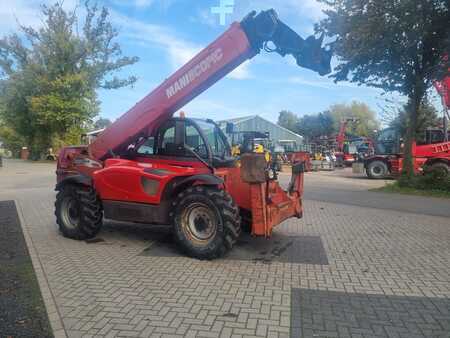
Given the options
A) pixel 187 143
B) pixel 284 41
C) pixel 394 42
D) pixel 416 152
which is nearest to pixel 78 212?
pixel 187 143

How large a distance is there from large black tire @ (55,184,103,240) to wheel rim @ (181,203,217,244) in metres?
2.01

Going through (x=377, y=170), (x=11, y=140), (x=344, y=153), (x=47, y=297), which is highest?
(x=11, y=140)

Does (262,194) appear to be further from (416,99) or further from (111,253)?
(416,99)

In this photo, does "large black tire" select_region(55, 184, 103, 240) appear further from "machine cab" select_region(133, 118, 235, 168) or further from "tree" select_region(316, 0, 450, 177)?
"tree" select_region(316, 0, 450, 177)

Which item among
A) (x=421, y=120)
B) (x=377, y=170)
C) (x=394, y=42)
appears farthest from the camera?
(x=377, y=170)

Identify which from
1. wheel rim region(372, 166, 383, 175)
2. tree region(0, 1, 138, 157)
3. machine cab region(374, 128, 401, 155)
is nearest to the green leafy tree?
tree region(0, 1, 138, 157)

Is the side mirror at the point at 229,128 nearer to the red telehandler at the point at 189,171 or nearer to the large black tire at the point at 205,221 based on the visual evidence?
the red telehandler at the point at 189,171

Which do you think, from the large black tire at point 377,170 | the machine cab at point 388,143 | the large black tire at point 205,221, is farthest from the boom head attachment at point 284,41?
the machine cab at point 388,143

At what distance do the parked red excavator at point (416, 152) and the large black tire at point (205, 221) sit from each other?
1421 centimetres

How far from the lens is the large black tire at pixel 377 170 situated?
22.0 metres

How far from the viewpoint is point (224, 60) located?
258 inches

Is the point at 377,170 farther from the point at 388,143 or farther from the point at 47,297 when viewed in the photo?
the point at 47,297

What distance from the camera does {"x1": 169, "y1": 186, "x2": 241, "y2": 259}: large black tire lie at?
6055mm

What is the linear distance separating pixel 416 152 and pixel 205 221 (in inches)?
665
